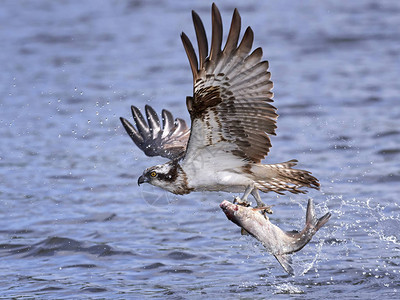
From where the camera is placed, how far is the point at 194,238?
839 cm

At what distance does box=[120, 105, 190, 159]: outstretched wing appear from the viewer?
8.18 m

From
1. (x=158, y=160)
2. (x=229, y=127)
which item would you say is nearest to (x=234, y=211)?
(x=229, y=127)

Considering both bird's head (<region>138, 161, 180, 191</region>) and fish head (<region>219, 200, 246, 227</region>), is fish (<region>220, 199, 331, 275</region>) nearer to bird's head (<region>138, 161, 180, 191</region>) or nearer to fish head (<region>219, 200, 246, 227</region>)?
fish head (<region>219, 200, 246, 227</region>)

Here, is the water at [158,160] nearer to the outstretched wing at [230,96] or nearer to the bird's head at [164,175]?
the bird's head at [164,175]

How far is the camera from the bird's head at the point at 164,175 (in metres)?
7.11

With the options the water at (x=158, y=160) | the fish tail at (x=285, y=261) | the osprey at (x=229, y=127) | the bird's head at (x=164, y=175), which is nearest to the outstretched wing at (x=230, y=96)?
the osprey at (x=229, y=127)

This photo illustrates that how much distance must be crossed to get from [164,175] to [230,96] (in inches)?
45.5

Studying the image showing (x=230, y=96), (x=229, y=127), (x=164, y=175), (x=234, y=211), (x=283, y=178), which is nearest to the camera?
(x=234, y=211)

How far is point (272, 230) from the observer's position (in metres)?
6.09

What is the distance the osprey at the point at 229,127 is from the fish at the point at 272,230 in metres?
0.59

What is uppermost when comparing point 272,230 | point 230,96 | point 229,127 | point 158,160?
point 230,96

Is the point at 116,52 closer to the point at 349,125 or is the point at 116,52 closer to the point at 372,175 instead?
the point at 349,125

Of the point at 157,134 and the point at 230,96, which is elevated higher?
the point at 230,96

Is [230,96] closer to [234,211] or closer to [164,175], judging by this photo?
[234,211]
